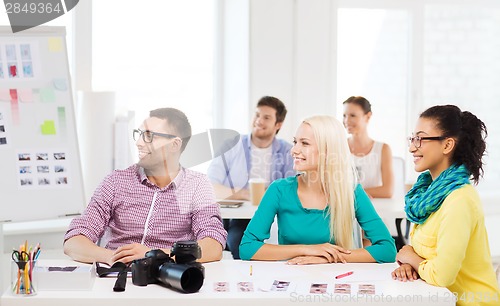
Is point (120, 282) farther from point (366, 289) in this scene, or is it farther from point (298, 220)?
point (298, 220)

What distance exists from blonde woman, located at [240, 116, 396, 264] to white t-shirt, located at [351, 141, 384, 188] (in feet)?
5.80

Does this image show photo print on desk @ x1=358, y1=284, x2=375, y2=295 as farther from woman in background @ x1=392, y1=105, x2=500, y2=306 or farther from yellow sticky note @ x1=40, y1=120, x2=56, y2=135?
yellow sticky note @ x1=40, y1=120, x2=56, y2=135

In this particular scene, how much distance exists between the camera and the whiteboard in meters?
3.33

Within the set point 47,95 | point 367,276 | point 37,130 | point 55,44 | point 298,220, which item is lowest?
point 367,276

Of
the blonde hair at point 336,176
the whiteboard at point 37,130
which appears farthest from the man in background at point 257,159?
the blonde hair at point 336,176

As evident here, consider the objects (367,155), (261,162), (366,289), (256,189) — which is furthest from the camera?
(367,155)

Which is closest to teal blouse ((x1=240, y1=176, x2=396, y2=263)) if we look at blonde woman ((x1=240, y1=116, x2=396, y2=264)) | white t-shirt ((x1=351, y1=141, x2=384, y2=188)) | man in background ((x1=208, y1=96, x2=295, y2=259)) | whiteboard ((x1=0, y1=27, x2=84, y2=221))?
blonde woman ((x1=240, y1=116, x2=396, y2=264))

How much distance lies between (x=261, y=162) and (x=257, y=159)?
0.12 ft

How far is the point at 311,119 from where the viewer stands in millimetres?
3160

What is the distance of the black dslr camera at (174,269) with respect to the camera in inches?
95.7

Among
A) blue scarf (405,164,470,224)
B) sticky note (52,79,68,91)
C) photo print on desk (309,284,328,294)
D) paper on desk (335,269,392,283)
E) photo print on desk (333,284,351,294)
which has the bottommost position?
paper on desk (335,269,392,283)

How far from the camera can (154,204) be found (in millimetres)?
3111

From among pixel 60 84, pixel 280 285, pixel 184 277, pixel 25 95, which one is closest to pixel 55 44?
pixel 60 84

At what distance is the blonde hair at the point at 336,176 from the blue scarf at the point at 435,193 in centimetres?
35
